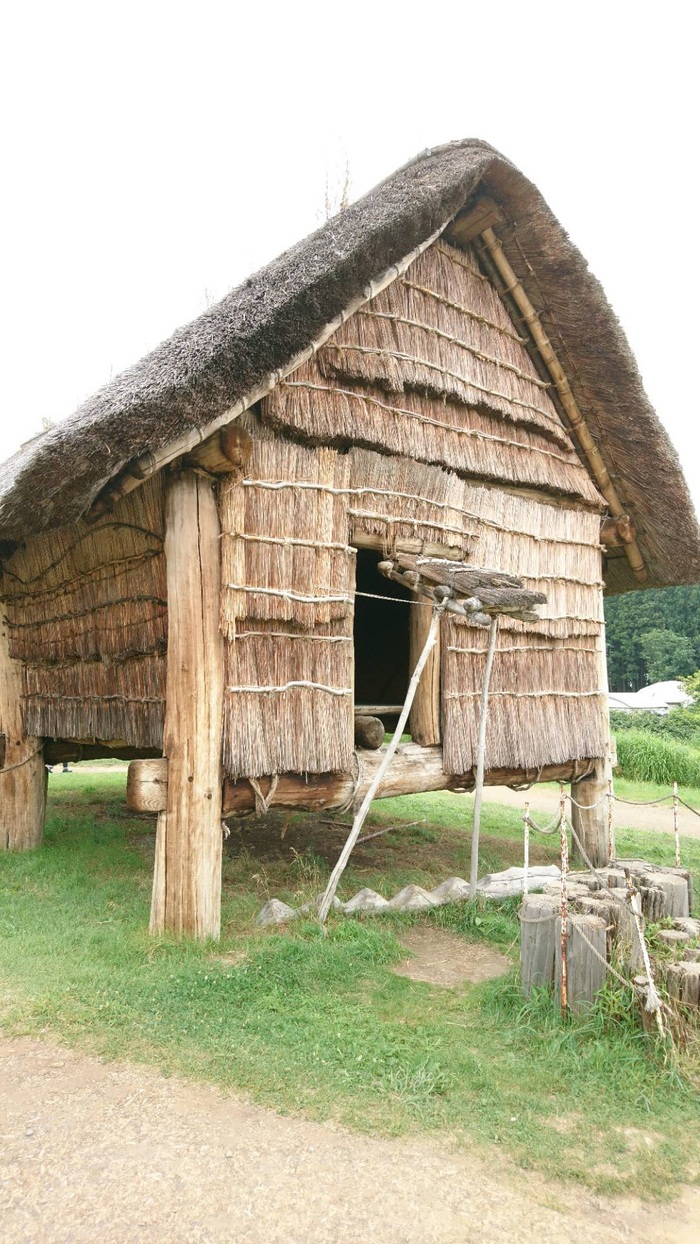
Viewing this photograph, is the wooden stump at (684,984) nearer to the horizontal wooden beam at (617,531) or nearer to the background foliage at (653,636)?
the horizontal wooden beam at (617,531)

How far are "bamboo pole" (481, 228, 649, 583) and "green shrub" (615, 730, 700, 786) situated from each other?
723 cm

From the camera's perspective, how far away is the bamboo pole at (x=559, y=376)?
24.6 feet

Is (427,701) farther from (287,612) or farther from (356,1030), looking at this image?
(356,1030)

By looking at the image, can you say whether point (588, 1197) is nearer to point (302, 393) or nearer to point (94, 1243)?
point (94, 1243)

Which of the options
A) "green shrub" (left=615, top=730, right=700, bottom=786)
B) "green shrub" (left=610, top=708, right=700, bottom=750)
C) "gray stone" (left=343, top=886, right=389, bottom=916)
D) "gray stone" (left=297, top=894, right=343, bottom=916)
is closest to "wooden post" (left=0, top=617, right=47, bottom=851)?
"gray stone" (left=297, top=894, right=343, bottom=916)

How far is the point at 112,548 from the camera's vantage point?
20.8 ft

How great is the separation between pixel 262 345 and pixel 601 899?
12.3 feet

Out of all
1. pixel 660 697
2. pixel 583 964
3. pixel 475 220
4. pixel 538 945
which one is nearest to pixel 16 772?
pixel 538 945

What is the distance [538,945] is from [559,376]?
5760mm

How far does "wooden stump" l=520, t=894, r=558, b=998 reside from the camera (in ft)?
13.2

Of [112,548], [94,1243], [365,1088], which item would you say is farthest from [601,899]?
[112,548]

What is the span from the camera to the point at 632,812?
12.2 metres

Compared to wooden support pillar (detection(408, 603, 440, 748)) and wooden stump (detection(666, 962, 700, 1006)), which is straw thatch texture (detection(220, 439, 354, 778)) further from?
wooden stump (detection(666, 962, 700, 1006))

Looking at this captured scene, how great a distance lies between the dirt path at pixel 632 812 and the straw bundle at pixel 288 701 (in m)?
4.73
